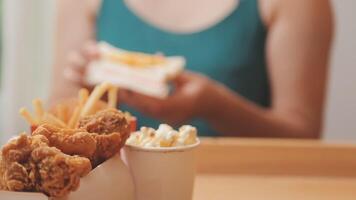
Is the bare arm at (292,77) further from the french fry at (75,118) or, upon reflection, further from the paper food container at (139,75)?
the french fry at (75,118)

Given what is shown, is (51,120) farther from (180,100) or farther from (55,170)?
(180,100)

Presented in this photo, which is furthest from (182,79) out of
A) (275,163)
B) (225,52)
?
(275,163)

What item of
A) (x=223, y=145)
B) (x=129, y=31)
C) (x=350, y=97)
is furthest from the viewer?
(x=350, y=97)

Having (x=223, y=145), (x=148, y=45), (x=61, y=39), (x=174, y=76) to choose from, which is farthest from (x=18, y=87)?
(x=223, y=145)

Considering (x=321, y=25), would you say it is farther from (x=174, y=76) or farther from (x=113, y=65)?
(x=113, y=65)

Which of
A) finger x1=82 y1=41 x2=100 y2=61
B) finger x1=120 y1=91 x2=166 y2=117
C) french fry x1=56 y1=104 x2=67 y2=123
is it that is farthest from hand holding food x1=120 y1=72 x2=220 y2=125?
french fry x1=56 y1=104 x2=67 y2=123

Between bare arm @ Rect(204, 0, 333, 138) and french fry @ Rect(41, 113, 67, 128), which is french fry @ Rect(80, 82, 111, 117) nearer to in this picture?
french fry @ Rect(41, 113, 67, 128)

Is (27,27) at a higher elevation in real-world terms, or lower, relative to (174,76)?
higher
